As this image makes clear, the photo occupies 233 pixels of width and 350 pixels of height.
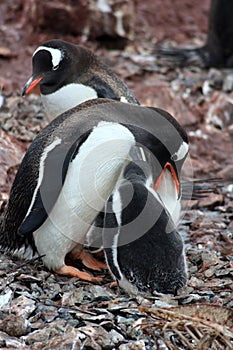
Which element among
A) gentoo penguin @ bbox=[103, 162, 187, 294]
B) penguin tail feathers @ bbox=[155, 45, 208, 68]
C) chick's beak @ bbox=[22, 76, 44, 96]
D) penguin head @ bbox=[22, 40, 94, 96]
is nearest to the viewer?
gentoo penguin @ bbox=[103, 162, 187, 294]

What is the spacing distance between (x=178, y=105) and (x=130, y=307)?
3686mm

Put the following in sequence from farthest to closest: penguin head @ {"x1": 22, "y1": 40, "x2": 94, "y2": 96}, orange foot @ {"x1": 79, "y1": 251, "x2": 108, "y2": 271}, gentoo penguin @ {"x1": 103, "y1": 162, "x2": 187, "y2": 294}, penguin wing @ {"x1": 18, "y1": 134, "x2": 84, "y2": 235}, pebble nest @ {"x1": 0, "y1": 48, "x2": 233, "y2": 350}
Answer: penguin head @ {"x1": 22, "y1": 40, "x2": 94, "y2": 96} → orange foot @ {"x1": 79, "y1": 251, "x2": 108, "y2": 271} → penguin wing @ {"x1": 18, "y1": 134, "x2": 84, "y2": 235} → gentoo penguin @ {"x1": 103, "y1": 162, "x2": 187, "y2": 294} → pebble nest @ {"x1": 0, "y1": 48, "x2": 233, "y2": 350}

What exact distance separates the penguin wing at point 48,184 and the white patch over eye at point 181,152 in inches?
22.1

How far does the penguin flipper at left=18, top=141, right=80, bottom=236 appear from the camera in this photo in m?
3.57

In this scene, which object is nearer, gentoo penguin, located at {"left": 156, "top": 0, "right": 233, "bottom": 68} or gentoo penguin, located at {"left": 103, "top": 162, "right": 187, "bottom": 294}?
gentoo penguin, located at {"left": 103, "top": 162, "right": 187, "bottom": 294}

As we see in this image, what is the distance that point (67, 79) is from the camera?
515 cm

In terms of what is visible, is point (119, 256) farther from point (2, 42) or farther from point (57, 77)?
point (2, 42)

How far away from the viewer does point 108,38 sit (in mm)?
7758

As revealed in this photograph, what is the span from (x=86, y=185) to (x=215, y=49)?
4786 mm

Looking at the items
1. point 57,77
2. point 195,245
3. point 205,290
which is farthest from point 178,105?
point 205,290

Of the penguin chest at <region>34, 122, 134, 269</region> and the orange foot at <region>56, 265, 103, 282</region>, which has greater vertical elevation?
the penguin chest at <region>34, 122, 134, 269</region>

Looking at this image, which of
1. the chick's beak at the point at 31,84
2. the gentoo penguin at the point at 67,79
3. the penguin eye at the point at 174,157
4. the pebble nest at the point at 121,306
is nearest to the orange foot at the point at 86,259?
the pebble nest at the point at 121,306

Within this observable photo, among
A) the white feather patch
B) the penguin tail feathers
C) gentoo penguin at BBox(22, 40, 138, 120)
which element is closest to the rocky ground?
the penguin tail feathers

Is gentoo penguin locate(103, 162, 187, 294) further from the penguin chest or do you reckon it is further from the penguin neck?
the penguin neck
